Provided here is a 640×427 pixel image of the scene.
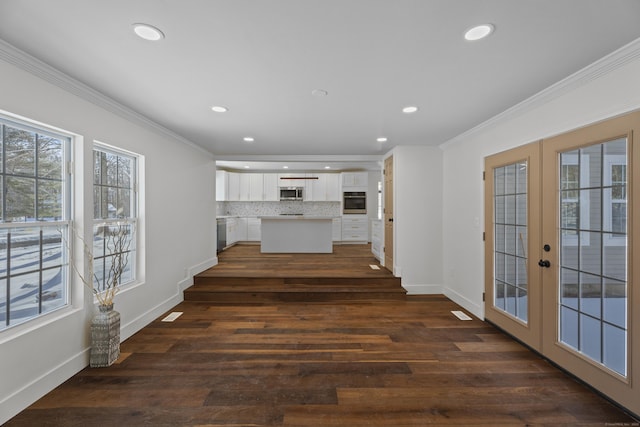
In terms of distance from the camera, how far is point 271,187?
8344 mm

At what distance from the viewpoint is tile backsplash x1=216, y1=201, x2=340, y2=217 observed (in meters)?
8.56

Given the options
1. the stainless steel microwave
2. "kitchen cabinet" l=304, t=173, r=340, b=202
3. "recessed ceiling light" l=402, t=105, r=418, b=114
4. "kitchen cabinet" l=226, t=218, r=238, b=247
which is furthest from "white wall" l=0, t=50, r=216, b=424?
"kitchen cabinet" l=304, t=173, r=340, b=202

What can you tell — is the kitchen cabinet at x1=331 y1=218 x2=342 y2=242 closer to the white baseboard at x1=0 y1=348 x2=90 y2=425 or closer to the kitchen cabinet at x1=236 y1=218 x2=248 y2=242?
the kitchen cabinet at x1=236 y1=218 x2=248 y2=242

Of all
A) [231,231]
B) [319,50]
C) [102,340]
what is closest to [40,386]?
[102,340]

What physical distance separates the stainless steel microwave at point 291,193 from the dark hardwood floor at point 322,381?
5208mm

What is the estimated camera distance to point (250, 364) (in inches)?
95.0

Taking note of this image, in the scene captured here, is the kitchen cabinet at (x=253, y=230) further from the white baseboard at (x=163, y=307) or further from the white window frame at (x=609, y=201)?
the white window frame at (x=609, y=201)

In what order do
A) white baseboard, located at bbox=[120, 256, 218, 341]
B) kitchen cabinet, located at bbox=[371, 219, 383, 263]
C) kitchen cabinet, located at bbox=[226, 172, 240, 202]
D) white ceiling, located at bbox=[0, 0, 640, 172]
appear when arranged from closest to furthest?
white ceiling, located at bbox=[0, 0, 640, 172]
white baseboard, located at bbox=[120, 256, 218, 341]
kitchen cabinet, located at bbox=[371, 219, 383, 263]
kitchen cabinet, located at bbox=[226, 172, 240, 202]

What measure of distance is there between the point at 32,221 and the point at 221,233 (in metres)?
4.84

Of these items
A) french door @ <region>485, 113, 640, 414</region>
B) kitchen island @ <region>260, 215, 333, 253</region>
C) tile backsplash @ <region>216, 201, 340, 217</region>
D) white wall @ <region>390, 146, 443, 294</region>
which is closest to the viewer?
french door @ <region>485, 113, 640, 414</region>

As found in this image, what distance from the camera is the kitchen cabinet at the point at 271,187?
831 cm

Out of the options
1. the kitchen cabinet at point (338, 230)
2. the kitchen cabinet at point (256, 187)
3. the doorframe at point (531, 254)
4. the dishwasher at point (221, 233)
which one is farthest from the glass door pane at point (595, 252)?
the kitchen cabinet at point (256, 187)

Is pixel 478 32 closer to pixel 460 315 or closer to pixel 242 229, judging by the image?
pixel 460 315

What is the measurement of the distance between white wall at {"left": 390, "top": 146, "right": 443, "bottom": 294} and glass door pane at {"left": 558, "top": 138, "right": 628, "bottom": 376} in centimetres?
203
